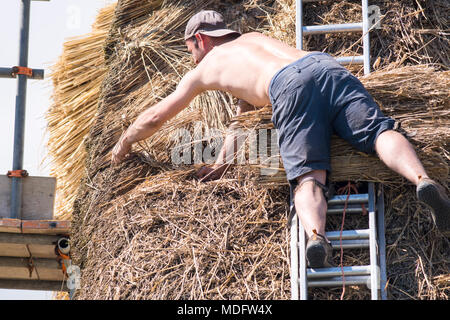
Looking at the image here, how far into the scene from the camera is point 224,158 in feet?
13.3

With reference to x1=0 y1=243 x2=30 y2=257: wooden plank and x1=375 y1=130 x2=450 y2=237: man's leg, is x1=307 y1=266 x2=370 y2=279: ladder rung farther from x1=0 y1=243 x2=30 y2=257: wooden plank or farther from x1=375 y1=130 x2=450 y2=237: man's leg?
x1=0 y1=243 x2=30 y2=257: wooden plank

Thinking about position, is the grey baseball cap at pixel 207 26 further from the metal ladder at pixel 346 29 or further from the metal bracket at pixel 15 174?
the metal bracket at pixel 15 174

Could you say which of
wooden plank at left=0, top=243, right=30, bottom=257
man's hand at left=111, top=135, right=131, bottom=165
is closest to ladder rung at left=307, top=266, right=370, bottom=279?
man's hand at left=111, top=135, right=131, bottom=165

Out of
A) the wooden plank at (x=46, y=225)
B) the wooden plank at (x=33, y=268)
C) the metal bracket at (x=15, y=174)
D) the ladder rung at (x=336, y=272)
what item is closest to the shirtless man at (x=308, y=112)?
the ladder rung at (x=336, y=272)

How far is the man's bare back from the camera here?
3.82 metres

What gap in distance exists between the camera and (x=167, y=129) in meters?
4.40

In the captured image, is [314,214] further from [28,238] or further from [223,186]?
[28,238]

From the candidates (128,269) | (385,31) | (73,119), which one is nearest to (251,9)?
(385,31)

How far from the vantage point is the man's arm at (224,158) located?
397 cm

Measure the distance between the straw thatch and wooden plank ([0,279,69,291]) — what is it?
142 cm

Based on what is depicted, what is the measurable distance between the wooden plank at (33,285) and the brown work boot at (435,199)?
133 inches

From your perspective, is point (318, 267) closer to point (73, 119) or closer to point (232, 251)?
point (232, 251)

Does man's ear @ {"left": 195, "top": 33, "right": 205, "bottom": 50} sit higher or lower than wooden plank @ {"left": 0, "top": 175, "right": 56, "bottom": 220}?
higher

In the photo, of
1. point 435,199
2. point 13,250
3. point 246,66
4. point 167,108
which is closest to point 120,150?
point 167,108
